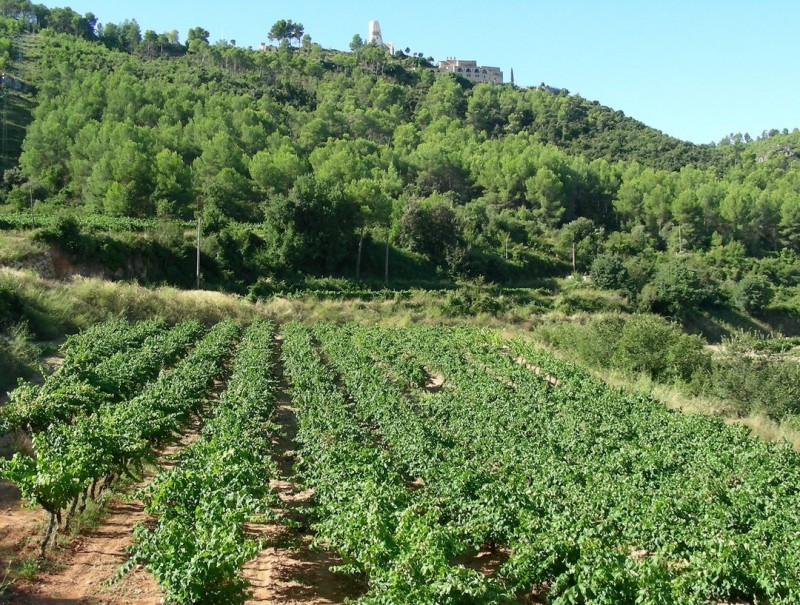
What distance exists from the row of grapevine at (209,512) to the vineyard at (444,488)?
0.02 m

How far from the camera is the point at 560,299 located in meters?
47.2

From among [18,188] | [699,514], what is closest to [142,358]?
[699,514]

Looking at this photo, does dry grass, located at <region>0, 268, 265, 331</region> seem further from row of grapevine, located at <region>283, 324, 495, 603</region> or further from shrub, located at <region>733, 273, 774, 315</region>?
shrub, located at <region>733, 273, 774, 315</region>

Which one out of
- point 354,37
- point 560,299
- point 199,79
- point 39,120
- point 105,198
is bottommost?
point 560,299

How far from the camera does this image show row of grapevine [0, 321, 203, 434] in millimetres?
10617

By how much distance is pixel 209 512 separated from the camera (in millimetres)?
7258

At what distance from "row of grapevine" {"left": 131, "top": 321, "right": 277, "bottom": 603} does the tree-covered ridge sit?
1374 inches

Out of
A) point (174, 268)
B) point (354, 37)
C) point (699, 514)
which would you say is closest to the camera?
point (699, 514)

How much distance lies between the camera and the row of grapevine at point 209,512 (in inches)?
249

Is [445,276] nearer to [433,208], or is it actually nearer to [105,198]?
[433,208]

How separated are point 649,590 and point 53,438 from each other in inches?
295

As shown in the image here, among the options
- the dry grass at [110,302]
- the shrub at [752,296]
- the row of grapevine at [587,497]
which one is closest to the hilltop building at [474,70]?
the shrub at [752,296]

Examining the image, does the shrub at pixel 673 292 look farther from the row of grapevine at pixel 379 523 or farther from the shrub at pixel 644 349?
the row of grapevine at pixel 379 523

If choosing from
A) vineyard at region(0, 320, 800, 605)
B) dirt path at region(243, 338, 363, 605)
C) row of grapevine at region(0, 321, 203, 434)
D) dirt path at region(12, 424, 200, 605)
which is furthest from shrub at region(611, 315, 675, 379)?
dirt path at region(12, 424, 200, 605)
